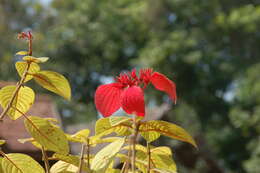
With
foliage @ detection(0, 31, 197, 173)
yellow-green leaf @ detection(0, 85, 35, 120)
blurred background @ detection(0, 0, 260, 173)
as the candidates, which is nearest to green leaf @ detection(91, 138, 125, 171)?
foliage @ detection(0, 31, 197, 173)

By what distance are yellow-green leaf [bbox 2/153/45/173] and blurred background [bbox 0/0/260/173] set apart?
786cm

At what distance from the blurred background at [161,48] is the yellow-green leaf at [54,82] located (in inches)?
309

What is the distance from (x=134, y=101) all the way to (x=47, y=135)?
0.10 metres

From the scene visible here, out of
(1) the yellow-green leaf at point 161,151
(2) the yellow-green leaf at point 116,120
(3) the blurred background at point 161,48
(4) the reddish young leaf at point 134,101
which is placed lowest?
(1) the yellow-green leaf at point 161,151

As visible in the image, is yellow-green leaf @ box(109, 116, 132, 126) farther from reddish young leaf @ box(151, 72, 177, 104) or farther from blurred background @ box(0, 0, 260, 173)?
blurred background @ box(0, 0, 260, 173)

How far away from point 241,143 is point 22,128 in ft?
27.9

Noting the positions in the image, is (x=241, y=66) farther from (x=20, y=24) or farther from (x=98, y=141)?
(x=98, y=141)


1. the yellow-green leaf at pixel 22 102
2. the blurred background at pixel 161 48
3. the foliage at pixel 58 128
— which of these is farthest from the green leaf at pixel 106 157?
the blurred background at pixel 161 48

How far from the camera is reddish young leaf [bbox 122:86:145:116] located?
1.09 ft

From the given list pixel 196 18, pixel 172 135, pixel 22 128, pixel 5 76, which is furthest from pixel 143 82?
pixel 196 18

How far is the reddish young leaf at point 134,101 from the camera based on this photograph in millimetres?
331

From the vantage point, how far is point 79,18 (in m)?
9.95

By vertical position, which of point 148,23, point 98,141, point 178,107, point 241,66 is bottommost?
point 98,141

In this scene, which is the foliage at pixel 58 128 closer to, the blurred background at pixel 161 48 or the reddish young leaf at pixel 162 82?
the reddish young leaf at pixel 162 82
